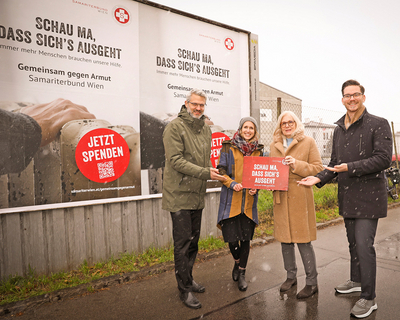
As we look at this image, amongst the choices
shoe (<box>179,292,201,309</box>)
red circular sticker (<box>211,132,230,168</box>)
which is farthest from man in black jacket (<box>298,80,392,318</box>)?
red circular sticker (<box>211,132,230,168</box>)

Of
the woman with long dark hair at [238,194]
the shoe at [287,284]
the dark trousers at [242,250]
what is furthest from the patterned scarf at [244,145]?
the shoe at [287,284]

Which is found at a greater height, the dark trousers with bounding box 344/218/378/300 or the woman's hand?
the woman's hand

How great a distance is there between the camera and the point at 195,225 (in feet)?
12.0

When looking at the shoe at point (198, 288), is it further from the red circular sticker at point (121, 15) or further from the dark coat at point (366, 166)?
the red circular sticker at point (121, 15)

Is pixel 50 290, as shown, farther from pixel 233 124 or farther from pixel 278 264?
pixel 233 124

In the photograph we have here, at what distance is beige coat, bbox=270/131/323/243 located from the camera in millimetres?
3574

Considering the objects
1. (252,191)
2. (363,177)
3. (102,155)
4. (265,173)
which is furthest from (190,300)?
(102,155)

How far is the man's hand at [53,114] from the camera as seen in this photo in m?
4.00

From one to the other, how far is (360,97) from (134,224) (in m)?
3.51

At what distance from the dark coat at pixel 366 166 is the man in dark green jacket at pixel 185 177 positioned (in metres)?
1.37

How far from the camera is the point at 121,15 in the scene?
4613mm

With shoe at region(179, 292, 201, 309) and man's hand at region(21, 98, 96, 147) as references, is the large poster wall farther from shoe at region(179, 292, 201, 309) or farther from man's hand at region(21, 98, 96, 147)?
shoe at region(179, 292, 201, 309)

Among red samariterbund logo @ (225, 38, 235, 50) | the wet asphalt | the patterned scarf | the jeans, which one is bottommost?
the wet asphalt

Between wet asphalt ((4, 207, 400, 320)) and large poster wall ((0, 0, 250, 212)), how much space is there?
4.52ft
